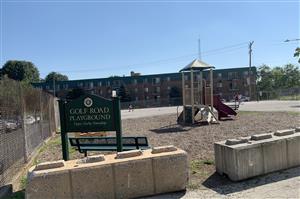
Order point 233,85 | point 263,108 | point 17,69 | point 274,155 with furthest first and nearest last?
point 17,69 → point 233,85 → point 263,108 → point 274,155

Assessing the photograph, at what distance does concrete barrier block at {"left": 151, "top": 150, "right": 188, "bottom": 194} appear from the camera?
19.9 ft

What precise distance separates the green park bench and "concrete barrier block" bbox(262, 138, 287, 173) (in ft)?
9.00

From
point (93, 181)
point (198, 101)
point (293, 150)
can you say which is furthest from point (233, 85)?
point (93, 181)

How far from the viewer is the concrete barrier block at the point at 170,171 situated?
607 centimetres

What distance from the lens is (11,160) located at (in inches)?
336

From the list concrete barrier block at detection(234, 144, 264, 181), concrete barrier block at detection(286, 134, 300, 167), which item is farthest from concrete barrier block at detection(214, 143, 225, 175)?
concrete barrier block at detection(286, 134, 300, 167)

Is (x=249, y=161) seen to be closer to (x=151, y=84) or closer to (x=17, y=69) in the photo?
(x=151, y=84)

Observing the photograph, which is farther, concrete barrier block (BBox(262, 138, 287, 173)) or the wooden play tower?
the wooden play tower

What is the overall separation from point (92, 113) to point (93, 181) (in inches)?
79.7

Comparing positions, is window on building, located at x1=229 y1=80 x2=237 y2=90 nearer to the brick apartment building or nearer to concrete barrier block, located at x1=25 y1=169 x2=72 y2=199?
the brick apartment building

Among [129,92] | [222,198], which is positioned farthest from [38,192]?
[129,92]

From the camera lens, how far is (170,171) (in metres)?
6.11

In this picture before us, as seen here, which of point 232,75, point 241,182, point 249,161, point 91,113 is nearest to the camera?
point 241,182

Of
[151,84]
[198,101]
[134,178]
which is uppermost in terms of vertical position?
[151,84]
